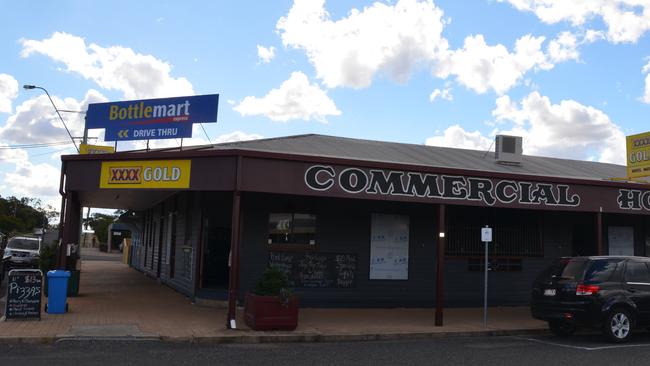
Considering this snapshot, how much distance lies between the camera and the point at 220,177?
40.7 feet

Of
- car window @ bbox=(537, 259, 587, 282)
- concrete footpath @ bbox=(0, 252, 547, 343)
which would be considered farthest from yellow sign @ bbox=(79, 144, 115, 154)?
car window @ bbox=(537, 259, 587, 282)

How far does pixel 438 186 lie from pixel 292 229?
383 centimetres

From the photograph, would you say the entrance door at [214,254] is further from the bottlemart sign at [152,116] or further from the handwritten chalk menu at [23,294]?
the handwritten chalk menu at [23,294]

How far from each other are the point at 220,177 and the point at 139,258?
59.7 ft

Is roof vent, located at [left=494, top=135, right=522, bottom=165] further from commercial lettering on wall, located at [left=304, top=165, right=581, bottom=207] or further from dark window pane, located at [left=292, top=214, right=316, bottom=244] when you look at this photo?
dark window pane, located at [left=292, top=214, right=316, bottom=244]

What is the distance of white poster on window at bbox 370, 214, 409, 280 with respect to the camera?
1587cm

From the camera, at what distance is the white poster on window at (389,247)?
15.9 metres

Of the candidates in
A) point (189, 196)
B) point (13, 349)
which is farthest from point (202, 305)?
→ point (13, 349)

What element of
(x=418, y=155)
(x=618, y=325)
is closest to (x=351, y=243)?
(x=418, y=155)

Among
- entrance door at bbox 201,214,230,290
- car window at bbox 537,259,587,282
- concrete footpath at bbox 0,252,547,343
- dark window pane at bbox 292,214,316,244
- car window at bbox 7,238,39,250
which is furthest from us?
car window at bbox 7,238,39,250

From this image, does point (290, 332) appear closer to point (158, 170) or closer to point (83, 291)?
point (158, 170)

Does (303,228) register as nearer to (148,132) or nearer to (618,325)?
(148,132)

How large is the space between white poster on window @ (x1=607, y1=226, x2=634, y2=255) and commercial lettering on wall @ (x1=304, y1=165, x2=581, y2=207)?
5.02 m

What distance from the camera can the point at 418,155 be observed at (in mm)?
18344
